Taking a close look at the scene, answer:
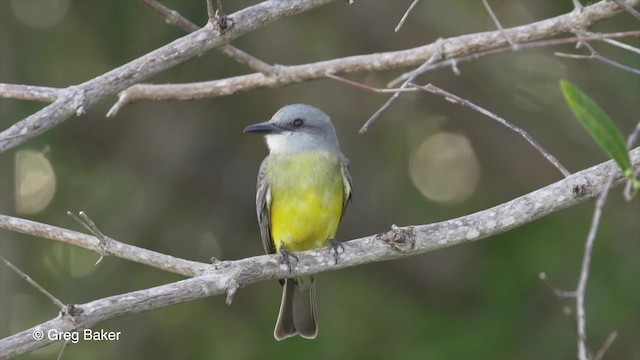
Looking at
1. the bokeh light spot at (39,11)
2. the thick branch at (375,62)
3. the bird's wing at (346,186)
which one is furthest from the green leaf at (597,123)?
the bokeh light spot at (39,11)

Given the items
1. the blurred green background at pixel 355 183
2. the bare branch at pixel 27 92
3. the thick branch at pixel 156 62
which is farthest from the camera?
the blurred green background at pixel 355 183

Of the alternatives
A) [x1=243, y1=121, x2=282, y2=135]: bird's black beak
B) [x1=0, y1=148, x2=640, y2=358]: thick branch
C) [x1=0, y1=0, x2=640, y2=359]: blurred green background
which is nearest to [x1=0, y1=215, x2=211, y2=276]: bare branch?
[x1=0, y1=148, x2=640, y2=358]: thick branch

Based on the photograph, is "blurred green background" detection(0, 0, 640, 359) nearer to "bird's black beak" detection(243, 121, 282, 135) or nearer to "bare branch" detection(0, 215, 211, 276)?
"bird's black beak" detection(243, 121, 282, 135)

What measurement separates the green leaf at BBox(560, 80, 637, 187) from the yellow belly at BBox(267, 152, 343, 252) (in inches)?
98.4

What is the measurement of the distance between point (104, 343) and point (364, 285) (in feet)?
6.23

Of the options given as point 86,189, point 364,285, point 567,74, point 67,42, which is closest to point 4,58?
point 67,42

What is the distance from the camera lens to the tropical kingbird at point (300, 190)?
16.8 feet

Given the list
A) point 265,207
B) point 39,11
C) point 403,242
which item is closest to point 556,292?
point 403,242

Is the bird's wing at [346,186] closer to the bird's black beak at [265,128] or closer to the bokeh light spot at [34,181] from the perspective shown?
the bird's black beak at [265,128]

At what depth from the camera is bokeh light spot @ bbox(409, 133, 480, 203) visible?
7191 mm

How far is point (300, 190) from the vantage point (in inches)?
202

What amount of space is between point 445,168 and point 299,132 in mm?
2206

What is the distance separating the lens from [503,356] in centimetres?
641

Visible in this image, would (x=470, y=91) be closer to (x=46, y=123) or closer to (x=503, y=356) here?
(x=503, y=356)
